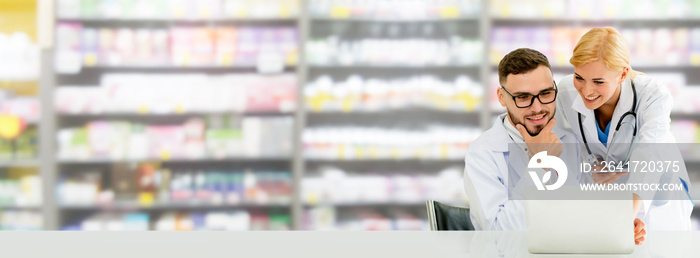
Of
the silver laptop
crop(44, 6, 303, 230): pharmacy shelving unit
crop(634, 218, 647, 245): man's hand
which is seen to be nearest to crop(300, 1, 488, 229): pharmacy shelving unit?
crop(44, 6, 303, 230): pharmacy shelving unit

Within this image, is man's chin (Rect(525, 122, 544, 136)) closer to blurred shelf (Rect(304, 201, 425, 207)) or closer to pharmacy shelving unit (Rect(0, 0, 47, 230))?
blurred shelf (Rect(304, 201, 425, 207))

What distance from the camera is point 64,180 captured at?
3.57 meters

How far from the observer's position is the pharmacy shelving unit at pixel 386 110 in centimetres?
354

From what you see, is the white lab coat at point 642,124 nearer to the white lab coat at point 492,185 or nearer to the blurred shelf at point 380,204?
the white lab coat at point 492,185

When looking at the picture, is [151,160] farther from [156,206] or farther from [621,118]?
[621,118]

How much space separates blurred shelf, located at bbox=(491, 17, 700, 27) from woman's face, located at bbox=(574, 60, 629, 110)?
255cm

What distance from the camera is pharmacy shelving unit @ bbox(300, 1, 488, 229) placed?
11.6 feet

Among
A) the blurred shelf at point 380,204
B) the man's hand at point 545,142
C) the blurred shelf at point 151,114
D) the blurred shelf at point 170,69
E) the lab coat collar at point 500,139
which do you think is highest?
the blurred shelf at point 170,69

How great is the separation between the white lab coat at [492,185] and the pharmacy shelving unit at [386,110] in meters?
1.89

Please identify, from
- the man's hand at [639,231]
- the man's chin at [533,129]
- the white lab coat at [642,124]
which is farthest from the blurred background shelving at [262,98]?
the man's hand at [639,231]

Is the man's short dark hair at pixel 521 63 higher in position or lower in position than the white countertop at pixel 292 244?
higher

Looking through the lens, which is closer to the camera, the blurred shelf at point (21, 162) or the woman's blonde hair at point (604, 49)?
the woman's blonde hair at point (604, 49)

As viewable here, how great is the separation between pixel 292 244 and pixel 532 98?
71 cm

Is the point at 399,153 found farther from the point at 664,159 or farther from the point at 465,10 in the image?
the point at 664,159
